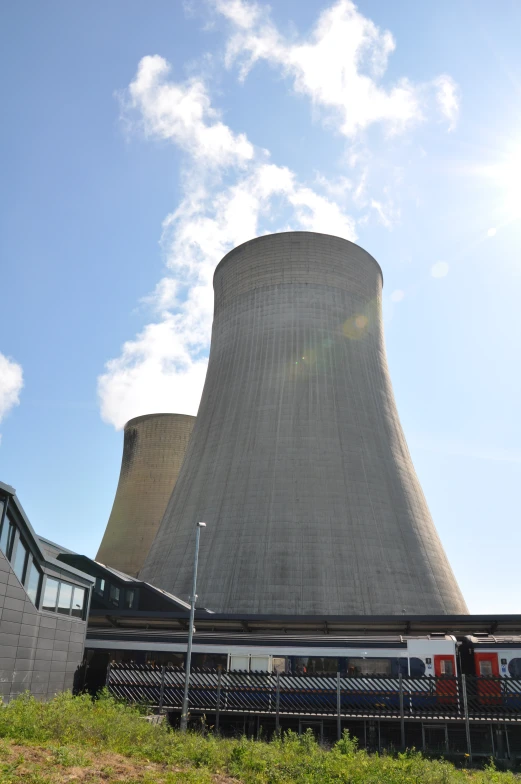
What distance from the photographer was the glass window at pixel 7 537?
10.4 m

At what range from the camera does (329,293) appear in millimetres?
22453

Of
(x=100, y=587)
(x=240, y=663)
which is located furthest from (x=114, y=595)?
(x=240, y=663)

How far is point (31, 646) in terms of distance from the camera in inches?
439

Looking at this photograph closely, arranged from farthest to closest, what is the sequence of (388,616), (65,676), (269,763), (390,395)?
1. (390,395)
2. (388,616)
3. (65,676)
4. (269,763)

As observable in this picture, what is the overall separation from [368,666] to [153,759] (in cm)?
620

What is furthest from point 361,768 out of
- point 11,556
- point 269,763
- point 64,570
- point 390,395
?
point 390,395

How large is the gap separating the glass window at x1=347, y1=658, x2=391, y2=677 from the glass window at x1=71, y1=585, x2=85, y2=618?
572cm

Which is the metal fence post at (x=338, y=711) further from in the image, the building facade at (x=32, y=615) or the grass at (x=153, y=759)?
the building facade at (x=32, y=615)

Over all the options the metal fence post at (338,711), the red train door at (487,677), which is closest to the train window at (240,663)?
the metal fence post at (338,711)

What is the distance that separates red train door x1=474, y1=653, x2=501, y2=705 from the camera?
11.7 m

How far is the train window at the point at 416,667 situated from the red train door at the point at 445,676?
243mm

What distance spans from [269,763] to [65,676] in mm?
6193

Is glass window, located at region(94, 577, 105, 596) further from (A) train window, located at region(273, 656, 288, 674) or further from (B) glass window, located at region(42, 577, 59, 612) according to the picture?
(A) train window, located at region(273, 656, 288, 674)

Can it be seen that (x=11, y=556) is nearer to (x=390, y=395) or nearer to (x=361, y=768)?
(x=361, y=768)
